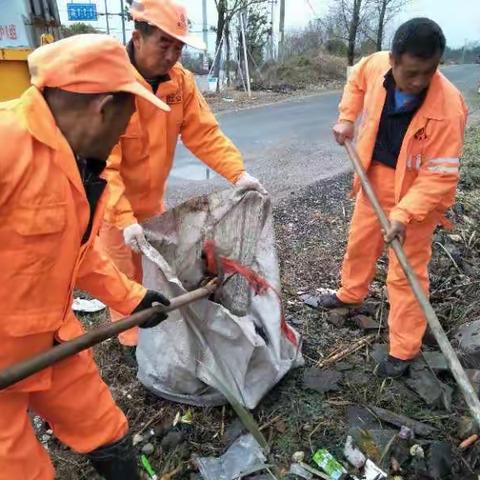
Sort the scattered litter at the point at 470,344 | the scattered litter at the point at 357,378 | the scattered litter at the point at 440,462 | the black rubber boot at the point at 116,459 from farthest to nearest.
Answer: the scattered litter at the point at 470,344, the scattered litter at the point at 357,378, the scattered litter at the point at 440,462, the black rubber boot at the point at 116,459

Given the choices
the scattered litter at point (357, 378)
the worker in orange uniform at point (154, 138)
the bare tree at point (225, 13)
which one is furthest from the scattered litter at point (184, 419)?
the bare tree at point (225, 13)

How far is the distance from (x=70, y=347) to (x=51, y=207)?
0.44m

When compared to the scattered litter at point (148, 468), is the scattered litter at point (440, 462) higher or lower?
higher

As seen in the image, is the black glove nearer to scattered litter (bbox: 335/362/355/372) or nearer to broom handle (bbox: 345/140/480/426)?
broom handle (bbox: 345/140/480/426)

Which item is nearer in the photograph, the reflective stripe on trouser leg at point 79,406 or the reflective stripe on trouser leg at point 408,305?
the reflective stripe on trouser leg at point 79,406

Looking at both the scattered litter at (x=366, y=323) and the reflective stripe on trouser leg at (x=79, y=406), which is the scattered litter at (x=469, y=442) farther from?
the reflective stripe on trouser leg at (x=79, y=406)

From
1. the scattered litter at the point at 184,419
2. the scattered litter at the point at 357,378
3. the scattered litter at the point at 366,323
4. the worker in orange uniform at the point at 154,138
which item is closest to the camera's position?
the worker in orange uniform at the point at 154,138

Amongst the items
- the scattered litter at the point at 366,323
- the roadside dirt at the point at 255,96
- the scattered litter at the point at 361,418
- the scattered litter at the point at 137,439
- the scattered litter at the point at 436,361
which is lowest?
the roadside dirt at the point at 255,96

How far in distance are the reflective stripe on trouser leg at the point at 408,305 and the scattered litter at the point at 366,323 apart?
14.3 inches

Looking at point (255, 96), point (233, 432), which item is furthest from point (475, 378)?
point (255, 96)

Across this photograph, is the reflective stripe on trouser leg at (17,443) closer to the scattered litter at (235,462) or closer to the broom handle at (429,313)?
the scattered litter at (235,462)

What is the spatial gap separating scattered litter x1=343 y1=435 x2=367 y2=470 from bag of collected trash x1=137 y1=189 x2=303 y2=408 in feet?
1.40

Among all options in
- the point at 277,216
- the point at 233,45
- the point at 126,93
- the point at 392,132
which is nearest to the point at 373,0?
the point at 233,45

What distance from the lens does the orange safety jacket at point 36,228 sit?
1.43m
